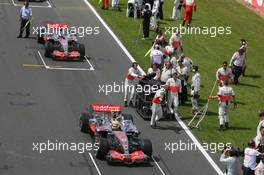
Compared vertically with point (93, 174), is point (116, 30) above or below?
above

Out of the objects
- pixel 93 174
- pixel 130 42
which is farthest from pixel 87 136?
pixel 130 42

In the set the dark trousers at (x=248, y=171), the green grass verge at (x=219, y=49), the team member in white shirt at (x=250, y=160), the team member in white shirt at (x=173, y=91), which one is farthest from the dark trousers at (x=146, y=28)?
the dark trousers at (x=248, y=171)

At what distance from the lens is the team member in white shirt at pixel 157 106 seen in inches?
1304

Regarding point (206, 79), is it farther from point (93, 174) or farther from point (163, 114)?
point (93, 174)

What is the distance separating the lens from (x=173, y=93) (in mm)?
34562

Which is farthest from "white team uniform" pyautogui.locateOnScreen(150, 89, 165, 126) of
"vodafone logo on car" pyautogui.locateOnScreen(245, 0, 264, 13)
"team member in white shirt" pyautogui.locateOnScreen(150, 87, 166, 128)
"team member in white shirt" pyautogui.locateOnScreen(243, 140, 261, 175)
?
"vodafone logo on car" pyautogui.locateOnScreen(245, 0, 264, 13)

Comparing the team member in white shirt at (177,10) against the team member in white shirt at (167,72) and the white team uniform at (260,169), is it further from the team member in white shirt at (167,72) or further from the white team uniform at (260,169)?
the white team uniform at (260,169)

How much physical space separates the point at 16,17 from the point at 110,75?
39.9ft

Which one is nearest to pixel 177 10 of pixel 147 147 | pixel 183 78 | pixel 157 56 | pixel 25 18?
pixel 25 18

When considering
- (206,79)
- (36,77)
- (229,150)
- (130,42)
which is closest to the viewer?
(229,150)

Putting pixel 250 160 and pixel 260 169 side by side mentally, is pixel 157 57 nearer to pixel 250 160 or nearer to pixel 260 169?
pixel 250 160

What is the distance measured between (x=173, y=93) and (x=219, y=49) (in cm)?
1405

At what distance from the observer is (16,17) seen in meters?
49.7

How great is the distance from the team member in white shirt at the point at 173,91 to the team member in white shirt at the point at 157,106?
3.74 ft
